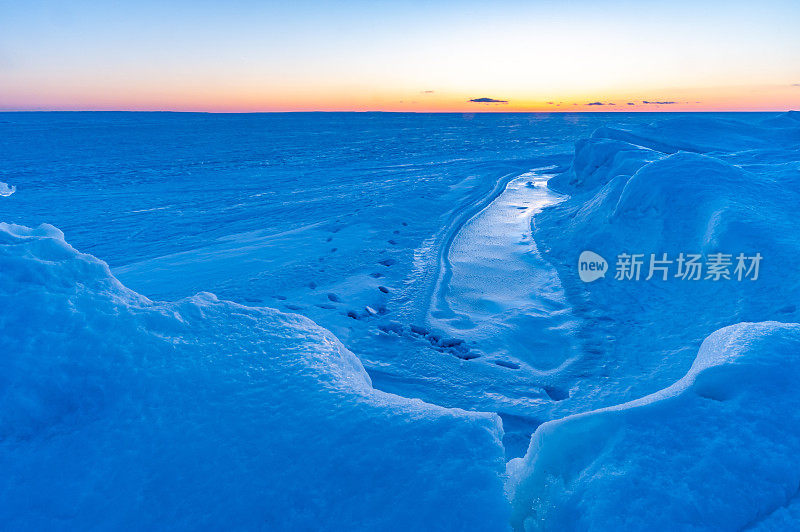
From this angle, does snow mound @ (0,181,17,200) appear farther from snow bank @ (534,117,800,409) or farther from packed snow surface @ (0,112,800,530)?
snow bank @ (534,117,800,409)

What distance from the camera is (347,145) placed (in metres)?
24.6

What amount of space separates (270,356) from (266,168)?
15070 millimetres

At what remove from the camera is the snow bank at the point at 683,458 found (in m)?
1.49

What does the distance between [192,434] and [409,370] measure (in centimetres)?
233

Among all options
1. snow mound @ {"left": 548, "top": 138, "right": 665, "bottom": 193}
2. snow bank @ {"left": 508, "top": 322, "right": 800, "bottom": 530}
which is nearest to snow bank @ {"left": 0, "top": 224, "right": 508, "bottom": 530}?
snow bank @ {"left": 508, "top": 322, "right": 800, "bottom": 530}

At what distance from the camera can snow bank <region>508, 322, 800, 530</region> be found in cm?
149

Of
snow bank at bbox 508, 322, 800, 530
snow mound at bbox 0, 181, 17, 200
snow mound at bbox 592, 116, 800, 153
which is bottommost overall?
snow bank at bbox 508, 322, 800, 530

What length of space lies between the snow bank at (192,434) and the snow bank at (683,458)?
0.25 meters

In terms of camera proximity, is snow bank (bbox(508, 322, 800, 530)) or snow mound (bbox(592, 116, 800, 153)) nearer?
snow bank (bbox(508, 322, 800, 530))

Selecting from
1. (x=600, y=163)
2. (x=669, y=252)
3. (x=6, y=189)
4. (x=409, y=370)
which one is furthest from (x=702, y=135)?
(x=6, y=189)

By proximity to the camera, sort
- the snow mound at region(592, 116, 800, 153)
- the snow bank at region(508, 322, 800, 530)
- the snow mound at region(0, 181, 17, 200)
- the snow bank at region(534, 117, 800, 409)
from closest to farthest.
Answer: the snow bank at region(508, 322, 800, 530)
the snow bank at region(534, 117, 800, 409)
the snow mound at region(0, 181, 17, 200)
the snow mound at region(592, 116, 800, 153)

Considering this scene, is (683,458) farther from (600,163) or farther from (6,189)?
(6,189)

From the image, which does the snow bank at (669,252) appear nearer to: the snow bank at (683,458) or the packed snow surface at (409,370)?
the packed snow surface at (409,370)

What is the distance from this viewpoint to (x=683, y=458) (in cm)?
165
